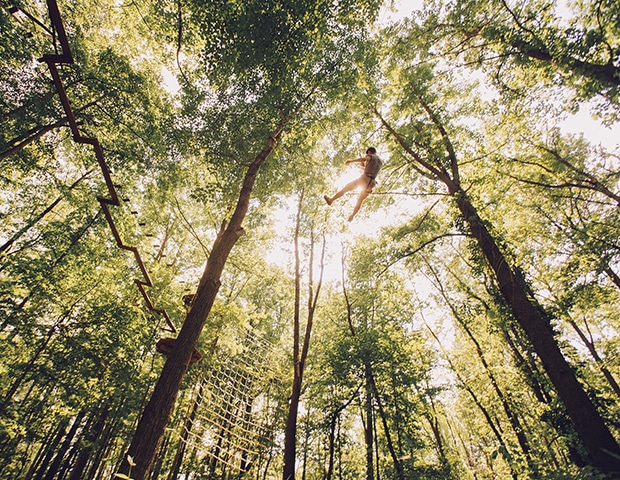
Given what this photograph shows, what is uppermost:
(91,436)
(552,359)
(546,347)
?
Result: (546,347)

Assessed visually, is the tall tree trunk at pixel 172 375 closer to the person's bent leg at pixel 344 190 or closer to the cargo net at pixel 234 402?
the cargo net at pixel 234 402

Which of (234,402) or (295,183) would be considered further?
(295,183)

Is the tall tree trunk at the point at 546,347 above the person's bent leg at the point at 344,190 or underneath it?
underneath

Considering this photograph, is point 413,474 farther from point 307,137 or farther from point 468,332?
point 307,137

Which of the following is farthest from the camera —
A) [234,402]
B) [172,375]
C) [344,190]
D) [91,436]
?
[91,436]

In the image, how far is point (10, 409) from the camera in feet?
25.2

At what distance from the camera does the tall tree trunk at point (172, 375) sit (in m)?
3.03

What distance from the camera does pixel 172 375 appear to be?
3506 mm

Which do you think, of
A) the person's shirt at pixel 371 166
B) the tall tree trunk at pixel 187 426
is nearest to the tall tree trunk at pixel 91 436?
the tall tree trunk at pixel 187 426

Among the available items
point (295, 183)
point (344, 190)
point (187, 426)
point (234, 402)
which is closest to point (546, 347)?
point (344, 190)

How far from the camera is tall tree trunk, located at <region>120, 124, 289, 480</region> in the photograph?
3.03 m

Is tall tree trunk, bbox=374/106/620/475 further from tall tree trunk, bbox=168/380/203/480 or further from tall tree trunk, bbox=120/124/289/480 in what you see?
tall tree trunk, bbox=168/380/203/480

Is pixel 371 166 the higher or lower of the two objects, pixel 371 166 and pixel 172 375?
the higher

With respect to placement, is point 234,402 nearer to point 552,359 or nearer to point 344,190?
point 344,190
